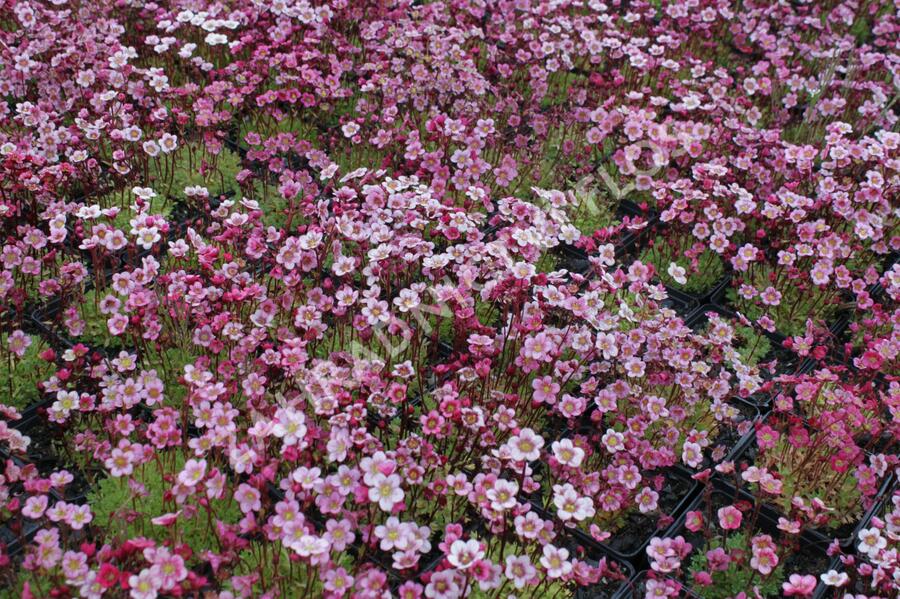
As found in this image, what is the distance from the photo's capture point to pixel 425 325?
14.8 feet

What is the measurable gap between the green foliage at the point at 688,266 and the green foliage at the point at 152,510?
3081mm

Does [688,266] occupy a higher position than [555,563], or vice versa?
[555,563]

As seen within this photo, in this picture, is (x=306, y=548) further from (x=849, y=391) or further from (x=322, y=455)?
(x=849, y=391)

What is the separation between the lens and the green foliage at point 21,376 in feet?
13.6

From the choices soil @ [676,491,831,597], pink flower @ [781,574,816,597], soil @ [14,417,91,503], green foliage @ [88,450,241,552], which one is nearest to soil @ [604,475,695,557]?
soil @ [676,491,831,597]

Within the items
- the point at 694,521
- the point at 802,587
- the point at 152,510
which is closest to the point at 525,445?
the point at 694,521

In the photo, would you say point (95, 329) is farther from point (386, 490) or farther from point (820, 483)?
point (820, 483)

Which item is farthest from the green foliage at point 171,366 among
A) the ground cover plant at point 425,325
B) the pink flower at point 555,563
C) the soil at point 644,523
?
the soil at point 644,523

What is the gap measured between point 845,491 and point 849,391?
48 centimetres

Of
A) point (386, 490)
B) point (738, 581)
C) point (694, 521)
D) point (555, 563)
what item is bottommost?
point (738, 581)

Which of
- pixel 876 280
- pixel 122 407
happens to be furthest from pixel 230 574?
pixel 876 280

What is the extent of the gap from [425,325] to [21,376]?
2.00 metres

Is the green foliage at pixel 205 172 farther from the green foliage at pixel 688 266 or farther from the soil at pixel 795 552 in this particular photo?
the soil at pixel 795 552

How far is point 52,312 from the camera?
462 cm
